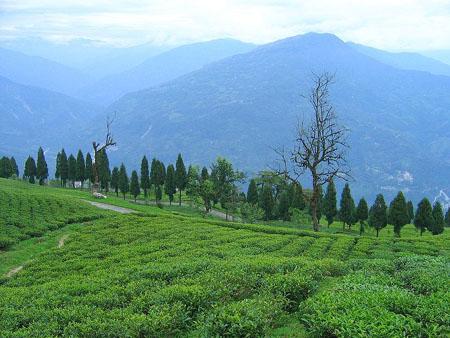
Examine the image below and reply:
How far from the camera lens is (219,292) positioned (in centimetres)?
1667

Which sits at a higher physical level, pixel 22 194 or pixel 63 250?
pixel 22 194

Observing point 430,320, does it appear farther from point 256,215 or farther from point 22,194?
point 256,215

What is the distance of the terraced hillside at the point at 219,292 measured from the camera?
13578 mm

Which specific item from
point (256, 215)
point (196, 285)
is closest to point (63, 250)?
point (196, 285)

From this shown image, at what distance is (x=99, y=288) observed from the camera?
19.1 m

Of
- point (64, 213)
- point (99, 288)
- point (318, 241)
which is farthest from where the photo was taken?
point (64, 213)

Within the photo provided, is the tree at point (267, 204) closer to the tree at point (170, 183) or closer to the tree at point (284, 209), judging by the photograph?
the tree at point (284, 209)

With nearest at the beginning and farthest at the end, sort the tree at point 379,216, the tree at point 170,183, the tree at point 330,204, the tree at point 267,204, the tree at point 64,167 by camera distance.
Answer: the tree at point 379,216 < the tree at point 330,204 < the tree at point 267,204 < the tree at point 170,183 < the tree at point 64,167

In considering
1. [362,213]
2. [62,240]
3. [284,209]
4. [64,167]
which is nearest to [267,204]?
Result: [284,209]

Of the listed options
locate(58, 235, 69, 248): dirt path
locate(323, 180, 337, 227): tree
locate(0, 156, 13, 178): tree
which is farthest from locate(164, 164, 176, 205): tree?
locate(58, 235, 69, 248): dirt path

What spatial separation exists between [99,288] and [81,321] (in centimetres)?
411

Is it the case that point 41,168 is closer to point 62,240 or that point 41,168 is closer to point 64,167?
point 64,167

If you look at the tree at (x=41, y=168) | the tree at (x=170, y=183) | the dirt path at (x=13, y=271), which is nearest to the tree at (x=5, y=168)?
the tree at (x=41, y=168)

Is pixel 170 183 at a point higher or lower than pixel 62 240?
higher
